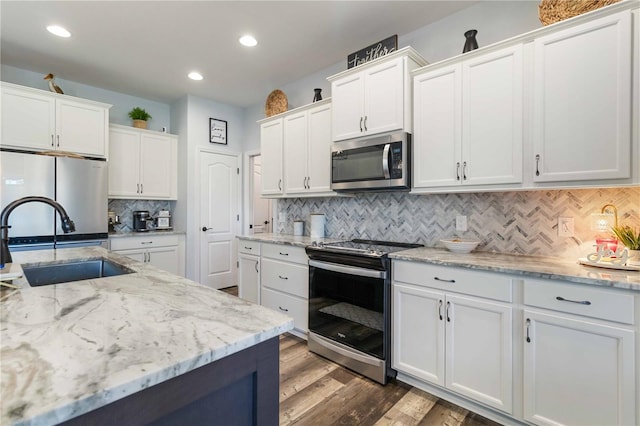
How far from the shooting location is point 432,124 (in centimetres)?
225

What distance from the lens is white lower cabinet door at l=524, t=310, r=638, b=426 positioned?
4.57 feet

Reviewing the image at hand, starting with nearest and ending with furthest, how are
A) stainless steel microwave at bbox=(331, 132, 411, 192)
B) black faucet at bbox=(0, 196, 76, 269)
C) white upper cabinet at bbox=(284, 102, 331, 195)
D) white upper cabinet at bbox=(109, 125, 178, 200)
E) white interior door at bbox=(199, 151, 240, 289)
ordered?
black faucet at bbox=(0, 196, 76, 269)
stainless steel microwave at bbox=(331, 132, 411, 192)
white upper cabinet at bbox=(284, 102, 331, 195)
white upper cabinet at bbox=(109, 125, 178, 200)
white interior door at bbox=(199, 151, 240, 289)

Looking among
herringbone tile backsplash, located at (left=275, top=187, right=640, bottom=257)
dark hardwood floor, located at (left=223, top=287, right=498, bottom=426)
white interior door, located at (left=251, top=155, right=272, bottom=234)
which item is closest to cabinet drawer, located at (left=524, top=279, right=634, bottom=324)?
herringbone tile backsplash, located at (left=275, top=187, right=640, bottom=257)

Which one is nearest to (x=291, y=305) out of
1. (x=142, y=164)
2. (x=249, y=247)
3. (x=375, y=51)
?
(x=249, y=247)

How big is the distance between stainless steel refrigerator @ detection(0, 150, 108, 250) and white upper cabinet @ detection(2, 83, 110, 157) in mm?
178

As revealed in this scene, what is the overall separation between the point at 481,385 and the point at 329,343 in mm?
1127

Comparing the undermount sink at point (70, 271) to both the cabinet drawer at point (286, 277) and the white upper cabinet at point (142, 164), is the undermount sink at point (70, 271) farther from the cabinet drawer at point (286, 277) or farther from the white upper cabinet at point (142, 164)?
the white upper cabinet at point (142, 164)

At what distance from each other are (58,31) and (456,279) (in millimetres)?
3878

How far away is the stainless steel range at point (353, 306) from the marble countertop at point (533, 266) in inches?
9.3

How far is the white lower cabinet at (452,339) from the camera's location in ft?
5.68

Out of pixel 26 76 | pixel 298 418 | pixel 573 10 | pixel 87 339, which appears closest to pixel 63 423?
pixel 87 339

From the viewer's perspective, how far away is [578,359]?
1.49 m

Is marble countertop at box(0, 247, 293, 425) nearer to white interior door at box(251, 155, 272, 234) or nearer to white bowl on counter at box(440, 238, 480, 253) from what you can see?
white bowl on counter at box(440, 238, 480, 253)

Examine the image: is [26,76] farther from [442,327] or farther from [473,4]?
[442,327]
